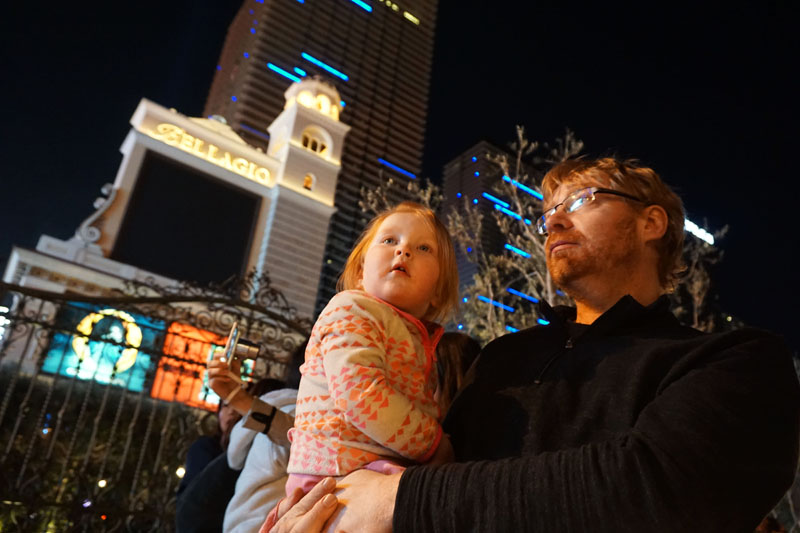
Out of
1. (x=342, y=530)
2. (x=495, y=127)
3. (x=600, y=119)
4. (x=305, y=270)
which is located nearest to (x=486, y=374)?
(x=342, y=530)

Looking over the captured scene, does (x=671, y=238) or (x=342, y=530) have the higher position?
(x=671, y=238)

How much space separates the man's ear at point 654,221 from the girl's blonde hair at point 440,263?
600 mm

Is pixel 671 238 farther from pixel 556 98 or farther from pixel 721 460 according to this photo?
pixel 556 98

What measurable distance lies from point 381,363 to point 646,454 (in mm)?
577

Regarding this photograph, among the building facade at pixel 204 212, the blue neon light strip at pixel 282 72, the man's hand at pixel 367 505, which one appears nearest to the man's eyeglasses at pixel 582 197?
the man's hand at pixel 367 505

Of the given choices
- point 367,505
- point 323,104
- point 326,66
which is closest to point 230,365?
point 367,505

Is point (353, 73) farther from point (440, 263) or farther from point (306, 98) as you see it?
point (440, 263)

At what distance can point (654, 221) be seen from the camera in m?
1.65

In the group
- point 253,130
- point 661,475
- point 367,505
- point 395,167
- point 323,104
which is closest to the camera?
point 661,475

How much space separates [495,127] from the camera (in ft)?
69.7

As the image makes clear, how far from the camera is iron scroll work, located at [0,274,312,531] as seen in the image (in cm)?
465

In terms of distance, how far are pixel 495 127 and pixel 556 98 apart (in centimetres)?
332

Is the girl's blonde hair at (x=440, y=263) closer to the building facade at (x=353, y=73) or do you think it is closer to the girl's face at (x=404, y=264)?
the girl's face at (x=404, y=264)

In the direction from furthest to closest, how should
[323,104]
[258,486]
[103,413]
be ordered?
[323,104] < [103,413] < [258,486]
